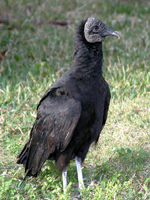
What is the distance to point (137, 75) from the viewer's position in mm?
4590

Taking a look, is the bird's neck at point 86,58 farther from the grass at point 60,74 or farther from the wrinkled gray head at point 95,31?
the grass at point 60,74

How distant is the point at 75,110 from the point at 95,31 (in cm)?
83

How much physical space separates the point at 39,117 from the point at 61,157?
0.43 metres

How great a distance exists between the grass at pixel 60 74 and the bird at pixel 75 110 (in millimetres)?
244

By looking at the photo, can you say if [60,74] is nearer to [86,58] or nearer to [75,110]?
[86,58]

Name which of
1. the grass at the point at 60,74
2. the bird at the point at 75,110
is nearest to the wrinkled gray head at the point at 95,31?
the bird at the point at 75,110

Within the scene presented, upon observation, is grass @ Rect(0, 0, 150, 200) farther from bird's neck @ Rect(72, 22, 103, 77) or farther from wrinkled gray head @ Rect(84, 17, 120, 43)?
wrinkled gray head @ Rect(84, 17, 120, 43)

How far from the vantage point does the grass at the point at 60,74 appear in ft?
9.57

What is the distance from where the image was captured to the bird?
2.68 meters

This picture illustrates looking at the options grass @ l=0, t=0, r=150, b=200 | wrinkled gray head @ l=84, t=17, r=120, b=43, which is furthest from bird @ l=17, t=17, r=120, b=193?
grass @ l=0, t=0, r=150, b=200

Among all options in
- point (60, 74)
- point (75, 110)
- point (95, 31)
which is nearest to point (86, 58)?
point (95, 31)

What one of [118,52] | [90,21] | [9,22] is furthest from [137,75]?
[9,22]

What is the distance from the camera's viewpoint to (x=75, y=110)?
261 centimetres

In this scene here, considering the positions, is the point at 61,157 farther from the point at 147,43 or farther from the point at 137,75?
the point at 147,43
